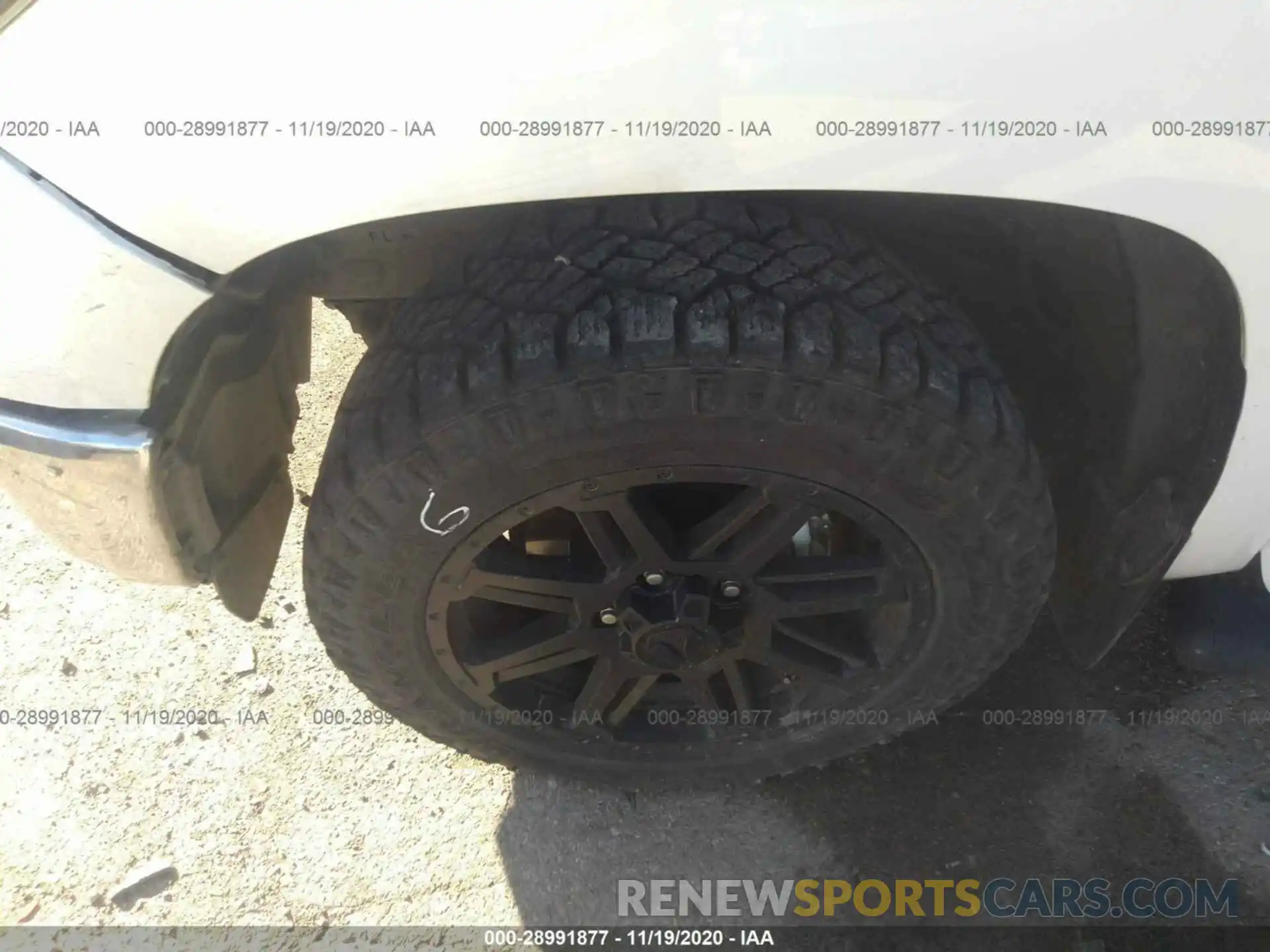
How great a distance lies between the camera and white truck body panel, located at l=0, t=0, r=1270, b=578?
1.09 metres

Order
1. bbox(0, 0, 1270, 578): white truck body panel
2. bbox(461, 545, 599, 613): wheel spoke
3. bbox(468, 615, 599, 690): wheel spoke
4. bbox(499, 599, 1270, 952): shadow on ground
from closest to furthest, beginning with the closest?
1. bbox(0, 0, 1270, 578): white truck body panel
2. bbox(461, 545, 599, 613): wheel spoke
3. bbox(468, 615, 599, 690): wheel spoke
4. bbox(499, 599, 1270, 952): shadow on ground

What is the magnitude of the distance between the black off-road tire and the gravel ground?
746 mm

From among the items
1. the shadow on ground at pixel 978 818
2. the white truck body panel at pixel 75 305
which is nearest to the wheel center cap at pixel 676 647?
the shadow on ground at pixel 978 818

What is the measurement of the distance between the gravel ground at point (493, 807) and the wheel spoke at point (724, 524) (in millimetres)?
813

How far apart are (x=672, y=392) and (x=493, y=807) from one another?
122 cm

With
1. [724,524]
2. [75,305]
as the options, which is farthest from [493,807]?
[75,305]

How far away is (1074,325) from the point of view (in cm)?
169

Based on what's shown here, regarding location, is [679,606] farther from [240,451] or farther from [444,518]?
[240,451]

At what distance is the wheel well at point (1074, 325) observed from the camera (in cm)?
139

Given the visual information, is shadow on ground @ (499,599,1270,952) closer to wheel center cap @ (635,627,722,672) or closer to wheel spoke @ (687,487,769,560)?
wheel center cap @ (635,627,722,672)

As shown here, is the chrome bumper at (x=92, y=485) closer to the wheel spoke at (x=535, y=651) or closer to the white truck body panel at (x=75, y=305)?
the white truck body panel at (x=75, y=305)

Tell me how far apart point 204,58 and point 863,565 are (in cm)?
124

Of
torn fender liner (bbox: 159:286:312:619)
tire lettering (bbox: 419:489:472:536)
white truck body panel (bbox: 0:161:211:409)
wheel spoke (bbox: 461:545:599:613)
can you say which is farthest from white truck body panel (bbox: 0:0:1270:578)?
wheel spoke (bbox: 461:545:599:613)

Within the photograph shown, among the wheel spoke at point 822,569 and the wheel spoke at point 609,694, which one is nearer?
the wheel spoke at point 822,569
